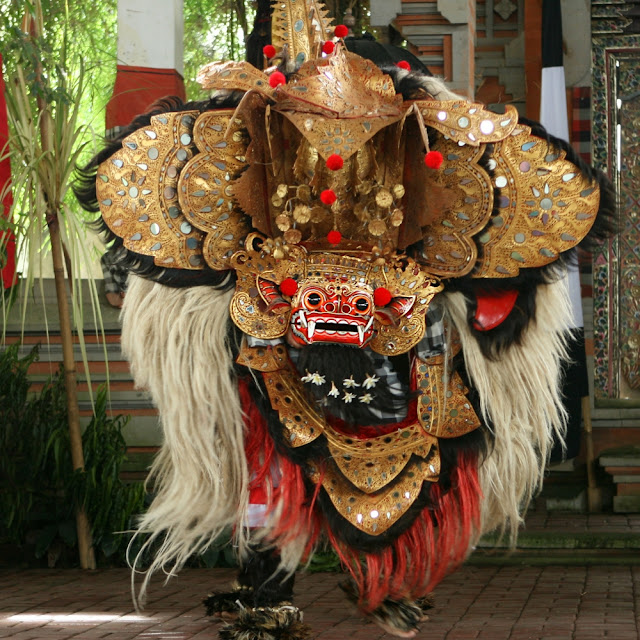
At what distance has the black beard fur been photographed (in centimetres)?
329

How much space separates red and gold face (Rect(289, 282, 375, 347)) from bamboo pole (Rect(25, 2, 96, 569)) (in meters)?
1.87

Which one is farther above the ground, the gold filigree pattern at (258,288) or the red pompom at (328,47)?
the red pompom at (328,47)

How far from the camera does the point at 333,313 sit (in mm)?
3195

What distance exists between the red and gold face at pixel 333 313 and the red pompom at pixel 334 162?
1.15 feet

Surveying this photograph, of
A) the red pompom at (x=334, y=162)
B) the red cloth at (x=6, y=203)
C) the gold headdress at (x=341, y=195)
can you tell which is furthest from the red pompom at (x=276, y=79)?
the red cloth at (x=6, y=203)

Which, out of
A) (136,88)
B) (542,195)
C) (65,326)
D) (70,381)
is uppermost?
(136,88)

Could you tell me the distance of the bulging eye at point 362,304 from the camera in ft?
10.5

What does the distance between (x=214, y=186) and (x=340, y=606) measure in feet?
5.81

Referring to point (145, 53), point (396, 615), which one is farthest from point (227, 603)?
point (145, 53)

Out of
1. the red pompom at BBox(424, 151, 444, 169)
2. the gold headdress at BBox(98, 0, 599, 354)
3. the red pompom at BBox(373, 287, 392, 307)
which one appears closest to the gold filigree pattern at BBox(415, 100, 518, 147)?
the gold headdress at BBox(98, 0, 599, 354)

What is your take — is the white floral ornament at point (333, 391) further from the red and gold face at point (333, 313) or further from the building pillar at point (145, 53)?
the building pillar at point (145, 53)

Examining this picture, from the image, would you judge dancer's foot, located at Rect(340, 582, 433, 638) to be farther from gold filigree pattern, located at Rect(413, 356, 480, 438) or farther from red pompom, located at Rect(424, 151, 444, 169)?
red pompom, located at Rect(424, 151, 444, 169)

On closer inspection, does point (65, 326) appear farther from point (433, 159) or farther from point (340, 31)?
point (433, 159)

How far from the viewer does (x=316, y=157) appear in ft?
10.5
